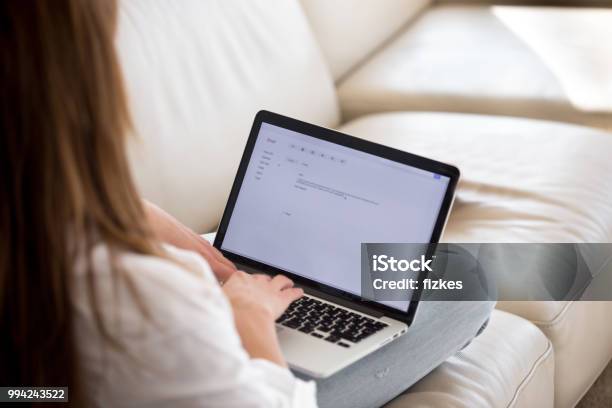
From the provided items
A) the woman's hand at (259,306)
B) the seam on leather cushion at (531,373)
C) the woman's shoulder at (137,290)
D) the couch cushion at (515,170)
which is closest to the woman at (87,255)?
the woman's shoulder at (137,290)

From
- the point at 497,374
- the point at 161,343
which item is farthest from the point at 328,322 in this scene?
the point at 161,343

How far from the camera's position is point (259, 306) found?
1.00 m

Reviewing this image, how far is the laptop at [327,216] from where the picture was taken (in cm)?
119

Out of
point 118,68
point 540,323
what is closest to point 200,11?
point 540,323

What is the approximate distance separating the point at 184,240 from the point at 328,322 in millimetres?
217

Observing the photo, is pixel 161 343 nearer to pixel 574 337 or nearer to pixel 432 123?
pixel 574 337

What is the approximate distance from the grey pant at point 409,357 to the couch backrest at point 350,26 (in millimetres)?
1095

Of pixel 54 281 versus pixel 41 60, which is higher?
pixel 41 60

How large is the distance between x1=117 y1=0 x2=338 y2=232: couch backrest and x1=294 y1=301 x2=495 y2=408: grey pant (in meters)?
0.52

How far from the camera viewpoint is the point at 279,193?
131 cm

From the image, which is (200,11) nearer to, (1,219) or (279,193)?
(279,193)

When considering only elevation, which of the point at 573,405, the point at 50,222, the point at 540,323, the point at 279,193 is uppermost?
the point at 50,222

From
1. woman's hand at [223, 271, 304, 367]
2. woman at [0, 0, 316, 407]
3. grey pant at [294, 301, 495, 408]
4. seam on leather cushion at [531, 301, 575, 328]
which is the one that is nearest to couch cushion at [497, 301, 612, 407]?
seam on leather cushion at [531, 301, 575, 328]

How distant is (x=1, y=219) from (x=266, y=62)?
115 centimetres
